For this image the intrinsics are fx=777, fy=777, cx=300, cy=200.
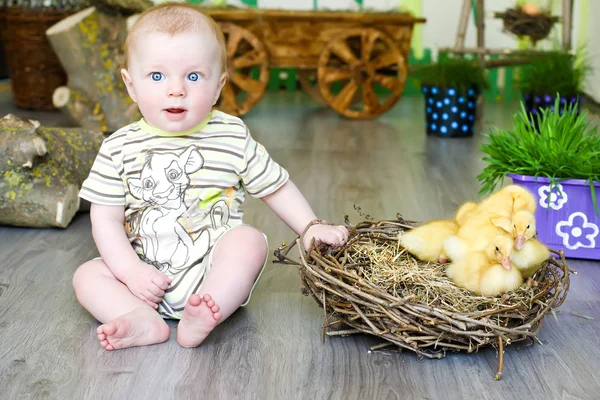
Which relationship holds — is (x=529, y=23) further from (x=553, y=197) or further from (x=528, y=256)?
(x=528, y=256)

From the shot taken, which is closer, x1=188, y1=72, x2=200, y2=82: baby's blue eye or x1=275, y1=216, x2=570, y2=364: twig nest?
x1=275, y1=216, x2=570, y2=364: twig nest

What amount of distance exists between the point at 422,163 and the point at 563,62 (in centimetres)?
96

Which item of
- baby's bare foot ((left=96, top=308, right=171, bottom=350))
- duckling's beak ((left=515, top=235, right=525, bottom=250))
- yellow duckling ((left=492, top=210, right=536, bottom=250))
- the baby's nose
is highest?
the baby's nose

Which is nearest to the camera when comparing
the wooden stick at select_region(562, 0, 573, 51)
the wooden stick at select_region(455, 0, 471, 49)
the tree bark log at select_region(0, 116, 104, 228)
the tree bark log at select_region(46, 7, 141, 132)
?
the tree bark log at select_region(0, 116, 104, 228)

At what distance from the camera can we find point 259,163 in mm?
1554

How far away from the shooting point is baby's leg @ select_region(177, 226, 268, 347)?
4.32 ft

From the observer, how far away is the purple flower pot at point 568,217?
1809 mm

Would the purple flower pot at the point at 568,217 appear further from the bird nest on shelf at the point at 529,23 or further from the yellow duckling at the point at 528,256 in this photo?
the bird nest on shelf at the point at 529,23

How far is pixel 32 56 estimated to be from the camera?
4281 mm

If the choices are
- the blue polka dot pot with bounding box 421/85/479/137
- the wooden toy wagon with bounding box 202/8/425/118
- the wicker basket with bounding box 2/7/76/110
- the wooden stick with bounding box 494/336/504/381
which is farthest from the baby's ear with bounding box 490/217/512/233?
the wicker basket with bounding box 2/7/76/110

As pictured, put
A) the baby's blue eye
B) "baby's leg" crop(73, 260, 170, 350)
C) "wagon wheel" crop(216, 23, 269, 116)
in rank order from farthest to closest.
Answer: "wagon wheel" crop(216, 23, 269, 116)
the baby's blue eye
"baby's leg" crop(73, 260, 170, 350)

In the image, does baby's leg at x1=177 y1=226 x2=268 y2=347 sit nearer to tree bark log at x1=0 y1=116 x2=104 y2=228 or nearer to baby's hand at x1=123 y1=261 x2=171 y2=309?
baby's hand at x1=123 y1=261 x2=171 y2=309

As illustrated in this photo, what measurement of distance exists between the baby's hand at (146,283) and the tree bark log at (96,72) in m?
2.20

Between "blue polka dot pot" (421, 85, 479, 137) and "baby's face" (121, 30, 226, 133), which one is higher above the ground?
"baby's face" (121, 30, 226, 133)
